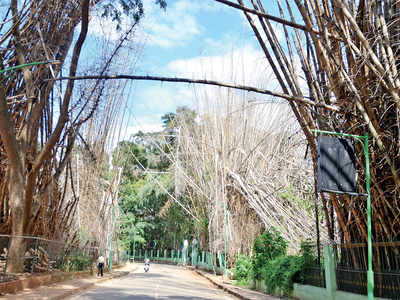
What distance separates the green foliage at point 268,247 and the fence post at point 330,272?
5.53m

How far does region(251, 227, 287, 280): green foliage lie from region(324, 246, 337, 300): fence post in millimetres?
5532

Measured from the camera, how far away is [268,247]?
1605 centimetres

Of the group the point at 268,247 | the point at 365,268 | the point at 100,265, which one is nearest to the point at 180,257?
the point at 100,265

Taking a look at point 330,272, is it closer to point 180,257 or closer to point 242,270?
point 242,270

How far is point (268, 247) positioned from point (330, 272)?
244 inches

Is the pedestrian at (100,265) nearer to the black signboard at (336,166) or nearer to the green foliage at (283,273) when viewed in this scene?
the green foliage at (283,273)

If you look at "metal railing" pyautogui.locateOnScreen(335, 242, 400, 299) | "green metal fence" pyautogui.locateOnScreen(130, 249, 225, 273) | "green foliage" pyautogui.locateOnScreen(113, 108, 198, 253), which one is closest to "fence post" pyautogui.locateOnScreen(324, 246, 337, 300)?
"metal railing" pyautogui.locateOnScreen(335, 242, 400, 299)

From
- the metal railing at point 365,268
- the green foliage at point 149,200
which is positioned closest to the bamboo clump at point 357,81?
the metal railing at point 365,268

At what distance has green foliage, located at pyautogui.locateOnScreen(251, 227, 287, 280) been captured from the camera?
15734 millimetres

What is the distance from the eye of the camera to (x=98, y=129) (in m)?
18.8

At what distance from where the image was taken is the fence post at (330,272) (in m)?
9.79

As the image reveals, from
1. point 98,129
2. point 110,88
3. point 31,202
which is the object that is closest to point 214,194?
point 98,129

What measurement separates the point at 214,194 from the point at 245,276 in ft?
17.6

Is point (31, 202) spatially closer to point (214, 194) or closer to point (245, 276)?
point (245, 276)
